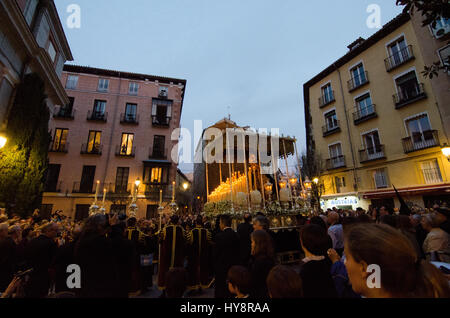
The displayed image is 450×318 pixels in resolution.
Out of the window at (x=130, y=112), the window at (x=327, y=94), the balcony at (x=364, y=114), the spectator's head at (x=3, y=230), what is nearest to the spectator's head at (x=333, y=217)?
the spectator's head at (x=3, y=230)

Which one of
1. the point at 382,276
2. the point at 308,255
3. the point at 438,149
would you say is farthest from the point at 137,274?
the point at 438,149

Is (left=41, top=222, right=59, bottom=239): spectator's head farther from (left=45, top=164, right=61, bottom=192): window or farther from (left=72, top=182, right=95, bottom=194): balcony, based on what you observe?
(left=45, top=164, right=61, bottom=192): window

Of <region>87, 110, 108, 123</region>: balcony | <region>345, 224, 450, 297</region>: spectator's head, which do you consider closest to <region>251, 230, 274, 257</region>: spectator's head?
<region>345, 224, 450, 297</region>: spectator's head

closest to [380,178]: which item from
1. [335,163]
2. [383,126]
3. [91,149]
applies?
[335,163]

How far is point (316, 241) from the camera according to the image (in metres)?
2.29

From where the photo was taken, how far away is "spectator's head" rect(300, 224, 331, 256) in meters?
2.28

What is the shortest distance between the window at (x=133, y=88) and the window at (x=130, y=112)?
1663 millimetres

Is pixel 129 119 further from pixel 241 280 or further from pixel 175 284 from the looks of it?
pixel 241 280

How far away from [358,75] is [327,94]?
10.8ft

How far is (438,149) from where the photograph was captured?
1330cm

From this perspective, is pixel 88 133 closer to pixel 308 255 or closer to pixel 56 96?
pixel 56 96

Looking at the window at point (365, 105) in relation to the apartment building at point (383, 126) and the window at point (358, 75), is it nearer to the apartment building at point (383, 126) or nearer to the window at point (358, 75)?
the apartment building at point (383, 126)

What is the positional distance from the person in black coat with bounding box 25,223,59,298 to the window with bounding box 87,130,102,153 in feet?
66.0

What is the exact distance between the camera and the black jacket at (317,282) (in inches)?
77.8
